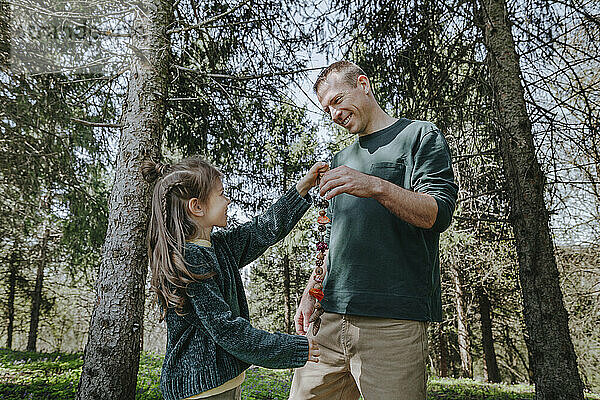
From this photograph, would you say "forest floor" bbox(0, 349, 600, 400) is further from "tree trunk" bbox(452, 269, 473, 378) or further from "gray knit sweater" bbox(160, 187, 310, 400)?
"gray knit sweater" bbox(160, 187, 310, 400)

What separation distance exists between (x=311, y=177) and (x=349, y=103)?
41 cm

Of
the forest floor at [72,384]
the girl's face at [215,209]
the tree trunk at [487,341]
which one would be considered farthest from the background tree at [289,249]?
the girl's face at [215,209]

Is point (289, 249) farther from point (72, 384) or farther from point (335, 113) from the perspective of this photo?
point (335, 113)

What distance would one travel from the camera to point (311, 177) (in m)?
1.96

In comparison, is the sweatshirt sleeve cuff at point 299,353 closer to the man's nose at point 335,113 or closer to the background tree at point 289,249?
the man's nose at point 335,113

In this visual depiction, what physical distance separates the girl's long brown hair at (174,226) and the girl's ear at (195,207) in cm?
2

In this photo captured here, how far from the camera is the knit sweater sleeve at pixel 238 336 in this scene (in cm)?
155

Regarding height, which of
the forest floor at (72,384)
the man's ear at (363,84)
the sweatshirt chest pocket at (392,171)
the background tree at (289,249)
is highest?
the background tree at (289,249)

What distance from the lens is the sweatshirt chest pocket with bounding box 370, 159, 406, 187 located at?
1.88 meters

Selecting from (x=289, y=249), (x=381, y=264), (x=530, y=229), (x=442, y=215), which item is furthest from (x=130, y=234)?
(x=289, y=249)

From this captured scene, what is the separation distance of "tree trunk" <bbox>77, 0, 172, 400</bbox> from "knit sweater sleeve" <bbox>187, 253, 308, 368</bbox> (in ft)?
7.85

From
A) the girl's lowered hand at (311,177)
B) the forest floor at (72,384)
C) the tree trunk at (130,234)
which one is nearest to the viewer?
the girl's lowered hand at (311,177)

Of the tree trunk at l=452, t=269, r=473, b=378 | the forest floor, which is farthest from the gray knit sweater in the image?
the tree trunk at l=452, t=269, r=473, b=378

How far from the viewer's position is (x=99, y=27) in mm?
4414
